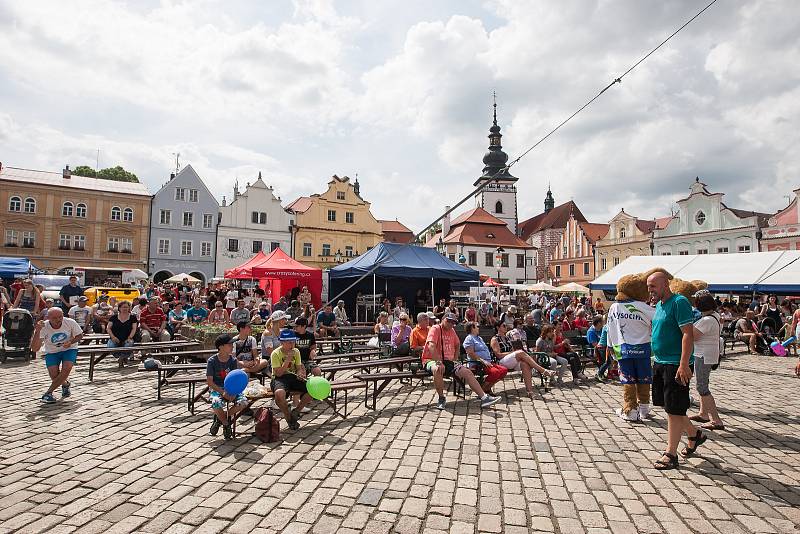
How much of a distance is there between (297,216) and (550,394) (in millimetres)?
36102

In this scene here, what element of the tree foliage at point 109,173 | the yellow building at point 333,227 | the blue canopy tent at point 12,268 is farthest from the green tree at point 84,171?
the blue canopy tent at point 12,268

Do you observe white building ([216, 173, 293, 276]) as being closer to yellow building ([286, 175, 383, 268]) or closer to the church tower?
yellow building ([286, 175, 383, 268])

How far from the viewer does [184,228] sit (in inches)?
1500

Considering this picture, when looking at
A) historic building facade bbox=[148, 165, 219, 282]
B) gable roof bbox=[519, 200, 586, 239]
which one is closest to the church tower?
gable roof bbox=[519, 200, 586, 239]

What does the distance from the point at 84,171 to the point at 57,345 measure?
160 ft

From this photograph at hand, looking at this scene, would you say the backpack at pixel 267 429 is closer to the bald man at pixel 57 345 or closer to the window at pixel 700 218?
the bald man at pixel 57 345

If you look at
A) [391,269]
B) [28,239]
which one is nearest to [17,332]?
[391,269]

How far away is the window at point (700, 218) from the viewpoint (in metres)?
43.1

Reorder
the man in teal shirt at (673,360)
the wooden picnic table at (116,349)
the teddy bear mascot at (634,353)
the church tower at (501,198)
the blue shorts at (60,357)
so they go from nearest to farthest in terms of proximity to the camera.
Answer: the man in teal shirt at (673,360) → the teddy bear mascot at (634,353) → the blue shorts at (60,357) → the wooden picnic table at (116,349) → the church tower at (501,198)

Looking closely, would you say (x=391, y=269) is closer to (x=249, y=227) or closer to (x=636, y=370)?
(x=636, y=370)

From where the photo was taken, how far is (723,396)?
7.43 meters

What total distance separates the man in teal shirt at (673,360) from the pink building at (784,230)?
41.9m

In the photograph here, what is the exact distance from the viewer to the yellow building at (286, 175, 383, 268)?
134 feet

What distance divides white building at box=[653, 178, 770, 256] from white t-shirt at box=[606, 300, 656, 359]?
4220cm
